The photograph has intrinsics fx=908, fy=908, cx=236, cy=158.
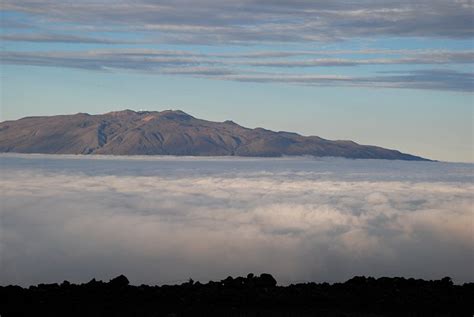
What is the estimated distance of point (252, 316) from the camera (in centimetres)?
2805

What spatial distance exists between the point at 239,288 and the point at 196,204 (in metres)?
113

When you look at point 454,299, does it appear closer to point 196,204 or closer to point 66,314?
point 66,314

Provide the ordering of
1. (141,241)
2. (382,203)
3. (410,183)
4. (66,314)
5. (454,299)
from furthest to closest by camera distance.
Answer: (410,183) < (382,203) < (141,241) < (454,299) < (66,314)

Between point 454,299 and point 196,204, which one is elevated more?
point 196,204

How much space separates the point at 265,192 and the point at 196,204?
3786 centimetres

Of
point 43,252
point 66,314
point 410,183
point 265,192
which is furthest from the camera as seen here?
point 410,183

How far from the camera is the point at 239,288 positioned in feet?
102

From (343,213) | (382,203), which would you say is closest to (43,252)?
(343,213)

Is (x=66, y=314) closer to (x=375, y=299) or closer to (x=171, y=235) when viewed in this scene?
(x=375, y=299)

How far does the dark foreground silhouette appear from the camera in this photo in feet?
92.6

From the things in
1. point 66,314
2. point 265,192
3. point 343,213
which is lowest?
point 66,314

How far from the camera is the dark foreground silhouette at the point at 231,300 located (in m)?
28.2

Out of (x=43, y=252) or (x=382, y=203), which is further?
(x=382, y=203)

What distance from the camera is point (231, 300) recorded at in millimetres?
29766
